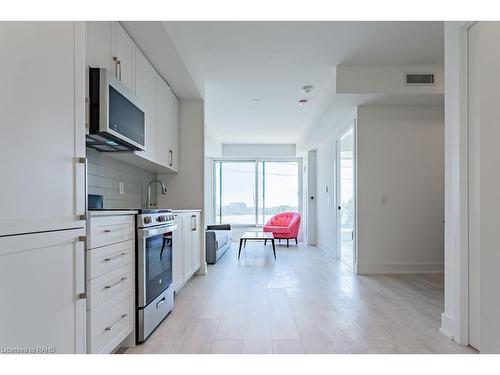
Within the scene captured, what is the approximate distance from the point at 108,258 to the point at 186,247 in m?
1.82

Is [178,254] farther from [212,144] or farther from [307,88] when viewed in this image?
[212,144]

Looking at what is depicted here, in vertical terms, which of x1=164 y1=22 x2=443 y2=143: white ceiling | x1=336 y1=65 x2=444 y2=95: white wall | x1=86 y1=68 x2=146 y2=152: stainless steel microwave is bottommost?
x1=86 y1=68 x2=146 y2=152: stainless steel microwave

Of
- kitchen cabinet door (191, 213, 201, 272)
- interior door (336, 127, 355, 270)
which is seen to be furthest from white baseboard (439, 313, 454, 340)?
interior door (336, 127, 355, 270)

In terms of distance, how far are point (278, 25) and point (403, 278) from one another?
3303 mm

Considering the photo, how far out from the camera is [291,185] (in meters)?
9.23

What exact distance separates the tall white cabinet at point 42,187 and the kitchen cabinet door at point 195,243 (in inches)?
94.2

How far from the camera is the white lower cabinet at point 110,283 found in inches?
65.5

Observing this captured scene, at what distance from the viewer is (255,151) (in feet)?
29.9

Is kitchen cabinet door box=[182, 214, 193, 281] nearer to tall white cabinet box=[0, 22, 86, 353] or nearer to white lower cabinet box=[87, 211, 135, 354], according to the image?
white lower cabinet box=[87, 211, 135, 354]

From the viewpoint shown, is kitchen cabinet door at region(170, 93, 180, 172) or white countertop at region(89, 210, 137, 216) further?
kitchen cabinet door at region(170, 93, 180, 172)

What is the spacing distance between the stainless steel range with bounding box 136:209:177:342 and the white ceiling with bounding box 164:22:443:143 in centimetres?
153

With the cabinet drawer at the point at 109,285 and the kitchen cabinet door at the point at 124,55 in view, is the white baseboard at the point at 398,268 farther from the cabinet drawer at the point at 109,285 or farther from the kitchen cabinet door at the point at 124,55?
the kitchen cabinet door at the point at 124,55

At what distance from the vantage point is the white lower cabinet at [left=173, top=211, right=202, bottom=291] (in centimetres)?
321
